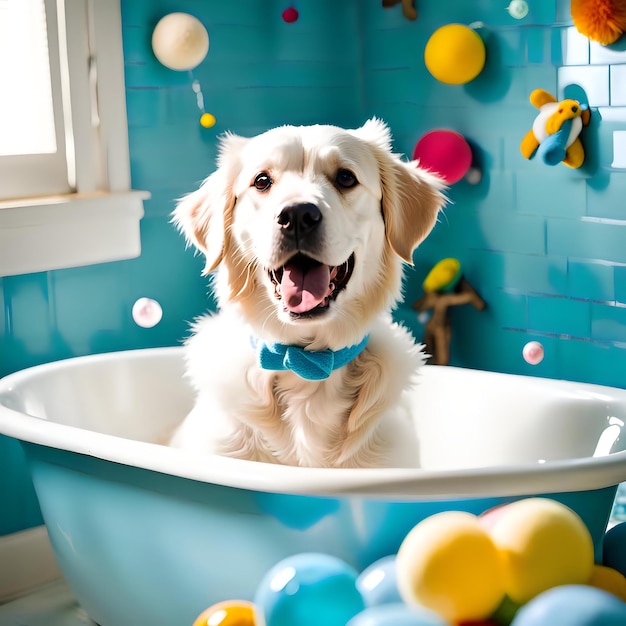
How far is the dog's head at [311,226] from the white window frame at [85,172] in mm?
538

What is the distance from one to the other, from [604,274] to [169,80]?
1479 millimetres

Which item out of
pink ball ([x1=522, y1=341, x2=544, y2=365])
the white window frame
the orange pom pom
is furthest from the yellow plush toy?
the white window frame

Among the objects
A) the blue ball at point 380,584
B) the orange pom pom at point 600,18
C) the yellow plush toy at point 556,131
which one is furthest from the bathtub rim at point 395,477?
the orange pom pom at point 600,18

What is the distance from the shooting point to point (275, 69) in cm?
318

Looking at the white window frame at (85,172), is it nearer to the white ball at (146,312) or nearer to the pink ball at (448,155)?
the white ball at (146,312)

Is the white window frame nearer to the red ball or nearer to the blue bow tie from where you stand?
the red ball

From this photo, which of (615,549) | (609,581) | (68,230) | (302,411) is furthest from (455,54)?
(609,581)

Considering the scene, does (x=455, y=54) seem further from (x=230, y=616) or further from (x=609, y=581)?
(x=230, y=616)

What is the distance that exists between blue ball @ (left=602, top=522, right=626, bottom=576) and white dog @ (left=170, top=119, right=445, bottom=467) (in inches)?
19.3

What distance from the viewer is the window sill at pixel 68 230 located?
251 cm

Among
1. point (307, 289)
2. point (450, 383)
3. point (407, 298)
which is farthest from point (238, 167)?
point (407, 298)

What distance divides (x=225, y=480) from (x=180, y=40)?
62.5 inches

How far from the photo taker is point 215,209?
7.02 ft

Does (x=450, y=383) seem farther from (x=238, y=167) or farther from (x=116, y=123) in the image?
(x=116, y=123)
